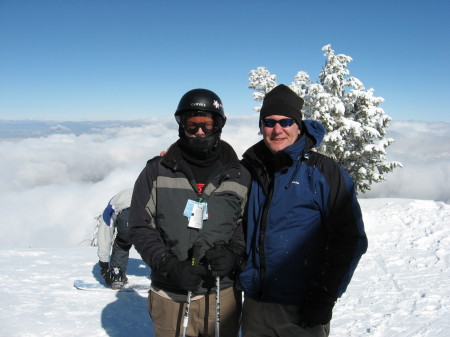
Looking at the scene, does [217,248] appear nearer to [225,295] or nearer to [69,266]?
[225,295]

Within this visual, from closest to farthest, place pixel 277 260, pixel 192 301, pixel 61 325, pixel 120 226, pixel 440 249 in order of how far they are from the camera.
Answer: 1. pixel 277 260
2. pixel 192 301
3. pixel 61 325
4. pixel 120 226
5. pixel 440 249

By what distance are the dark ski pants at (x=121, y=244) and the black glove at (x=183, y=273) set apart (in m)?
3.60

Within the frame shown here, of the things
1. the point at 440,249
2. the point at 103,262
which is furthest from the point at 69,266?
the point at 440,249

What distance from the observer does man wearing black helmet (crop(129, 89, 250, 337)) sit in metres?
2.47

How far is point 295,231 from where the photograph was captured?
2465 mm

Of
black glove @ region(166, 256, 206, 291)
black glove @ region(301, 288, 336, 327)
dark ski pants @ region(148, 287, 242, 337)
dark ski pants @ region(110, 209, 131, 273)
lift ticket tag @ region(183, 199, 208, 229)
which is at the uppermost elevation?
lift ticket tag @ region(183, 199, 208, 229)

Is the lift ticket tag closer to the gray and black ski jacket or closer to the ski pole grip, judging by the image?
the gray and black ski jacket

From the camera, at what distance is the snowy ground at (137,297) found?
446 cm

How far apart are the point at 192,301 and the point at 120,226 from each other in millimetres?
3461

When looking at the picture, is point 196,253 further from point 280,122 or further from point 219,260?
point 280,122

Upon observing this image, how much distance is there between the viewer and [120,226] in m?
5.75

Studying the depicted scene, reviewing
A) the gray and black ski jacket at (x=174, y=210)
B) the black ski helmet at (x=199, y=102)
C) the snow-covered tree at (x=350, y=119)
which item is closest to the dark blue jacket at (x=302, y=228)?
the gray and black ski jacket at (x=174, y=210)

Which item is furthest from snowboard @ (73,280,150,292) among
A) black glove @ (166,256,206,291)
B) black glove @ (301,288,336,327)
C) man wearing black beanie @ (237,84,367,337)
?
black glove @ (301,288,336,327)

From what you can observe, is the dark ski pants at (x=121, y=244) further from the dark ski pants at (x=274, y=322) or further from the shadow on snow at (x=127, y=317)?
the dark ski pants at (x=274, y=322)
